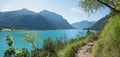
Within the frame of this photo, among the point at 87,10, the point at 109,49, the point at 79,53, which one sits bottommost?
the point at 79,53

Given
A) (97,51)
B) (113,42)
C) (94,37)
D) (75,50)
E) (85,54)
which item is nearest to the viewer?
(113,42)

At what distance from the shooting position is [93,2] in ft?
62.5

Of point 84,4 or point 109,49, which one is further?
point 84,4

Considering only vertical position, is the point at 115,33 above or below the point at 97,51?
above

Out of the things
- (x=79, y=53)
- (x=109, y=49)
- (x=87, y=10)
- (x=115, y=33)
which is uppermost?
(x=87, y=10)

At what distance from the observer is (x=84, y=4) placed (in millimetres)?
19500

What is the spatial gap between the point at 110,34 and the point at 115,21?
824 millimetres

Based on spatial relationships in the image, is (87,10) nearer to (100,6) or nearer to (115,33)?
(100,6)

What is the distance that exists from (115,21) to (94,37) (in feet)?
43.9

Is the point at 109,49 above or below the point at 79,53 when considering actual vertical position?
above

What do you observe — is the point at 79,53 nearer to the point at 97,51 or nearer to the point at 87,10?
the point at 87,10

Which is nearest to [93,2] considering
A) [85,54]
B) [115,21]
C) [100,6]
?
[100,6]

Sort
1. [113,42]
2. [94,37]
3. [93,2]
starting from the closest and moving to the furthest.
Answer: [113,42], [93,2], [94,37]

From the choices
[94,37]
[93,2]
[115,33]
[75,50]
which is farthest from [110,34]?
[94,37]
